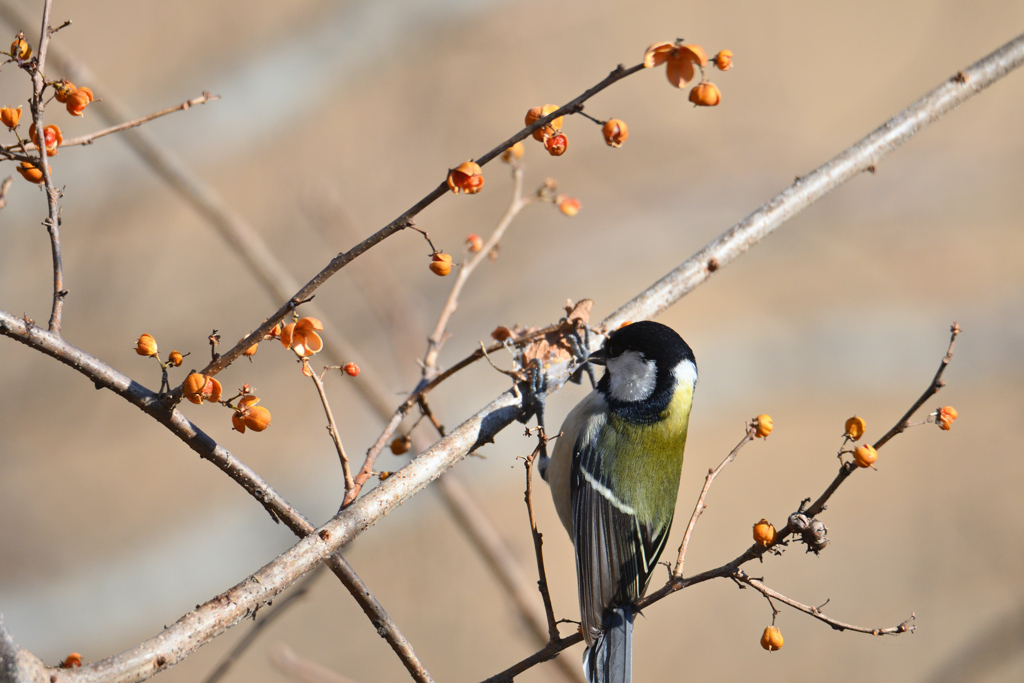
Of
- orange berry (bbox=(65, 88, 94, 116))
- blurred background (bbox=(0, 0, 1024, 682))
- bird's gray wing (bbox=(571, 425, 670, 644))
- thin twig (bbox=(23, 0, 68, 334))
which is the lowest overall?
bird's gray wing (bbox=(571, 425, 670, 644))

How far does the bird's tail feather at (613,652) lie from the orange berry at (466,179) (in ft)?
3.63

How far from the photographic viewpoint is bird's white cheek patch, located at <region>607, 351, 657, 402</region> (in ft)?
6.12

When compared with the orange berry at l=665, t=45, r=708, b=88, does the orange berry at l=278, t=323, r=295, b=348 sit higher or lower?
higher

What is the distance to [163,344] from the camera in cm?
449

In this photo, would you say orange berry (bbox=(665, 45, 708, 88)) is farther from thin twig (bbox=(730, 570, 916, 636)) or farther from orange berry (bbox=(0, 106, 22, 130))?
orange berry (bbox=(0, 106, 22, 130))

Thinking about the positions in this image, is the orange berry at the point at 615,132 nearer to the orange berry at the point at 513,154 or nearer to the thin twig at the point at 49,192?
the orange berry at the point at 513,154

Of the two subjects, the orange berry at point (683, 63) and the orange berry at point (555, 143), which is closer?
the orange berry at point (683, 63)

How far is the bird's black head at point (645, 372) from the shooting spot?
71.2 inches

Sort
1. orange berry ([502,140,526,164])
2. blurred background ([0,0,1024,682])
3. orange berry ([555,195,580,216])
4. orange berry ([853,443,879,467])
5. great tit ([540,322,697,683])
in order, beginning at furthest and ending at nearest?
blurred background ([0,0,1024,682]) < great tit ([540,322,697,683]) < orange berry ([555,195,580,216]) < orange berry ([502,140,526,164]) < orange berry ([853,443,879,467])

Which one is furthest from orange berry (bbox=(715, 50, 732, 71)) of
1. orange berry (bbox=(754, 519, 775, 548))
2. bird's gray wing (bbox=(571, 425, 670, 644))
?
bird's gray wing (bbox=(571, 425, 670, 644))

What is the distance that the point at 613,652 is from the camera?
67.6 inches

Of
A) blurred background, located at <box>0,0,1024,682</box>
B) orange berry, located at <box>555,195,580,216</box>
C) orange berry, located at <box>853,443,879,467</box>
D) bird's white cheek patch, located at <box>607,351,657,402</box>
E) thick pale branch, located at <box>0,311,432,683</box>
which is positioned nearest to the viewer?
thick pale branch, located at <box>0,311,432,683</box>

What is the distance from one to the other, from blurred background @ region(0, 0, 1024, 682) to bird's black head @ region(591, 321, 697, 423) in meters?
1.77

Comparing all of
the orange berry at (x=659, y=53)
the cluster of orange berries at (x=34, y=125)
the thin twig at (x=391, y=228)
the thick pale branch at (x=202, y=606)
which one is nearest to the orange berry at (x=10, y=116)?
the cluster of orange berries at (x=34, y=125)
